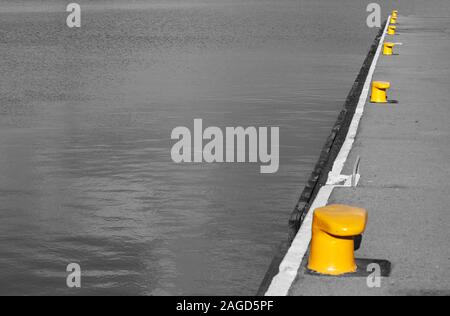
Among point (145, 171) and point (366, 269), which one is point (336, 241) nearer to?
point (366, 269)

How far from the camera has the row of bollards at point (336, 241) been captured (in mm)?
7371

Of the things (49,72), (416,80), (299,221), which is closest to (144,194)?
(299,221)

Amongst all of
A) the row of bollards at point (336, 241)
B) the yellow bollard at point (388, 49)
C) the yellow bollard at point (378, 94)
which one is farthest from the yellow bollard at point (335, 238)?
the yellow bollard at point (388, 49)

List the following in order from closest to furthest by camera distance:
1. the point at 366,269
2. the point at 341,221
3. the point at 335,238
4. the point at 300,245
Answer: the point at 341,221
the point at 335,238
the point at 366,269
the point at 300,245

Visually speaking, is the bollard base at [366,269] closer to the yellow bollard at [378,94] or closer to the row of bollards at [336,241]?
the row of bollards at [336,241]

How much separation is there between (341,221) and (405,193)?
357cm

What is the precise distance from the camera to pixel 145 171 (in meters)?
16.8

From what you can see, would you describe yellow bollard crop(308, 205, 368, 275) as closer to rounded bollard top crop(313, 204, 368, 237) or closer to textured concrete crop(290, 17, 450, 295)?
rounded bollard top crop(313, 204, 368, 237)

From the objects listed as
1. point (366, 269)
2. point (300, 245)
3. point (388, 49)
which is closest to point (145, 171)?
point (300, 245)

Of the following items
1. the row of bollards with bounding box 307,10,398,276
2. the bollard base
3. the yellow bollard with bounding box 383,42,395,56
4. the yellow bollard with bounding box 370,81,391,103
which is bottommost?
the bollard base

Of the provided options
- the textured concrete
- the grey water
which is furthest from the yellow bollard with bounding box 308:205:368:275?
the grey water

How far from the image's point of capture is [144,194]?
15.0m

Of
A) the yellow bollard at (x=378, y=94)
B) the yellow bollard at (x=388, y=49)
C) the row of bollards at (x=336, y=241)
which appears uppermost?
the yellow bollard at (x=388, y=49)

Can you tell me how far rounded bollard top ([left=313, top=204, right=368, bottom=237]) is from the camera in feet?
24.1
